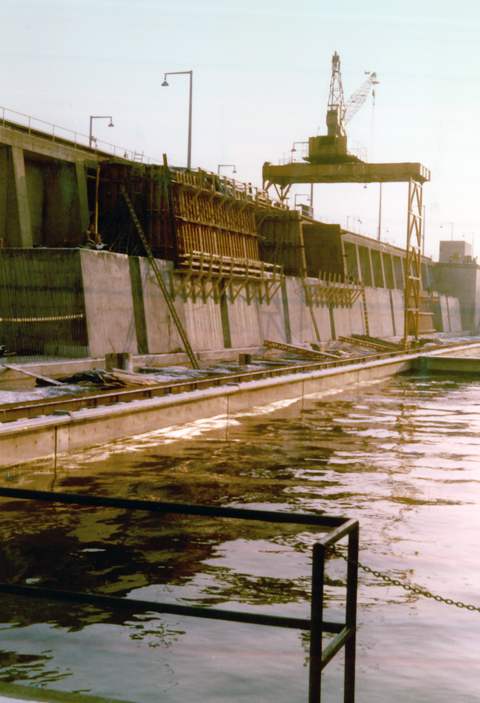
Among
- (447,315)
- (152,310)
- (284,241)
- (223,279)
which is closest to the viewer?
(152,310)

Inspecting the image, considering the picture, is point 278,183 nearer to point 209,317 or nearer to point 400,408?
point 209,317

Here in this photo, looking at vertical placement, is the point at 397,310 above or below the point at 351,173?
below

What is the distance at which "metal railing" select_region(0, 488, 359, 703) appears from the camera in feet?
9.98

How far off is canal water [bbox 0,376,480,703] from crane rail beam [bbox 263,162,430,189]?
31.9 meters

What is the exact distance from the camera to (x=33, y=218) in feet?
98.2

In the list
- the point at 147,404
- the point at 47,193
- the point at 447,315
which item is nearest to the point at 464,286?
the point at 447,315

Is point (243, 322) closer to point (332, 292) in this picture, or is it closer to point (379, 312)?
point (332, 292)

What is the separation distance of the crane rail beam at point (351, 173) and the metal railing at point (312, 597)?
41910 mm

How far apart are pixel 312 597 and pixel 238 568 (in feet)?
13.3

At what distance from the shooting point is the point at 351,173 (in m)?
44.2

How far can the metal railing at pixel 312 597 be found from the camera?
3041 mm

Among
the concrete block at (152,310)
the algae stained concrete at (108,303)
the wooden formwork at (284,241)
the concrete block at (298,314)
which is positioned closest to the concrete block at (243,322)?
the concrete block at (298,314)

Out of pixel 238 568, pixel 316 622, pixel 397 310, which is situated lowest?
pixel 238 568

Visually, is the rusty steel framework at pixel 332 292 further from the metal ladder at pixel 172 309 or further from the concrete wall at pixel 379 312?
the metal ladder at pixel 172 309
